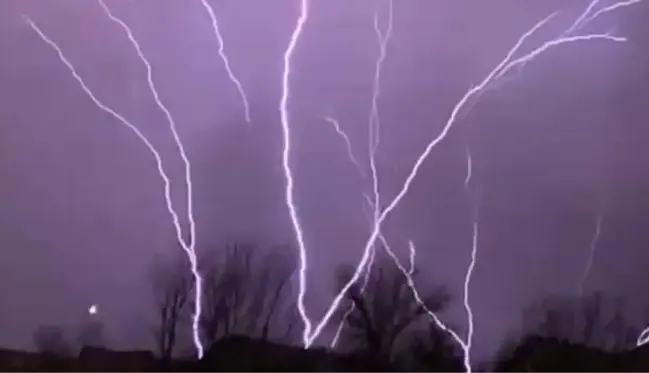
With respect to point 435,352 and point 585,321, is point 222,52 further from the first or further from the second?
point 585,321

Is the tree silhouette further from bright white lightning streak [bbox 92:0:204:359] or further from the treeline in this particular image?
bright white lightning streak [bbox 92:0:204:359]

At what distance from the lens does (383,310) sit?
4.56 feet

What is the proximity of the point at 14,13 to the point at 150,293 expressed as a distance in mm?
579

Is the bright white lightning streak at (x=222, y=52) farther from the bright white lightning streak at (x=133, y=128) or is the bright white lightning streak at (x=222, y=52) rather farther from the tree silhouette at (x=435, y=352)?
the tree silhouette at (x=435, y=352)

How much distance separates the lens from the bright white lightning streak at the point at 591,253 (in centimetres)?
140

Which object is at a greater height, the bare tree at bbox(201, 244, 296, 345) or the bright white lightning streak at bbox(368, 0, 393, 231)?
the bright white lightning streak at bbox(368, 0, 393, 231)

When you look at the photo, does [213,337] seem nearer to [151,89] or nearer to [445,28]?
[151,89]

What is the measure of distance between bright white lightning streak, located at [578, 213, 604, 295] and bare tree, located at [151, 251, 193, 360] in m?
0.72

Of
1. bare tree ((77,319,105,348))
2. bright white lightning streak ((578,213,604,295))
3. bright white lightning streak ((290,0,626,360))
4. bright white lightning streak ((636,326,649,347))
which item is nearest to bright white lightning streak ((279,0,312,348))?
bright white lightning streak ((290,0,626,360))

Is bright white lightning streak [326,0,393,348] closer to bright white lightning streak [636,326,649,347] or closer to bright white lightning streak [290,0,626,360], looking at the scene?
bright white lightning streak [290,0,626,360]

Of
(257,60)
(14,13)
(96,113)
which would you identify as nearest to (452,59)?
(257,60)

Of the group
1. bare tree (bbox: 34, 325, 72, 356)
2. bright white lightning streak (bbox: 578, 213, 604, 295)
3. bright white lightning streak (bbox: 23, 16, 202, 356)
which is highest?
bright white lightning streak (bbox: 23, 16, 202, 356)

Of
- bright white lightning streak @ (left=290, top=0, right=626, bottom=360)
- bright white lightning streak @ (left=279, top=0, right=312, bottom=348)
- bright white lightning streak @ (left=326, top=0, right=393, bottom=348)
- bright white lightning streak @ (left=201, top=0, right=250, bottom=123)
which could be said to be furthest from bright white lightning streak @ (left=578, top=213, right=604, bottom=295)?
bright white lightning streak @ (left=201, top=0, right=250, bottom=123)

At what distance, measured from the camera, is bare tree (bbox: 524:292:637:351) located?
1388 millimetres
